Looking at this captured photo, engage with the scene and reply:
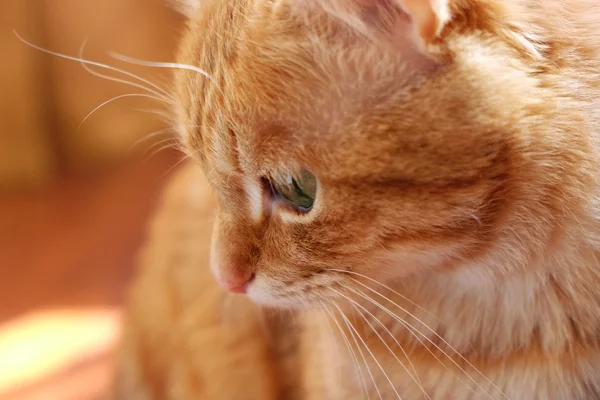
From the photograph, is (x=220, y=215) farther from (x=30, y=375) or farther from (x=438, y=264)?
(x=30, y=375)

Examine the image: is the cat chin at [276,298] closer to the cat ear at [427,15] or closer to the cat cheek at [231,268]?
the cat cheek at [231,268]

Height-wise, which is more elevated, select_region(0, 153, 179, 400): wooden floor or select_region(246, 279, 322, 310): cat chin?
select_region(0, 153, 179, 400): wooden floor

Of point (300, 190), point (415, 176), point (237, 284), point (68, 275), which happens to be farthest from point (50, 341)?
point (415, 176)

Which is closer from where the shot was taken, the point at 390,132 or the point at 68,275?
the point at 390,132

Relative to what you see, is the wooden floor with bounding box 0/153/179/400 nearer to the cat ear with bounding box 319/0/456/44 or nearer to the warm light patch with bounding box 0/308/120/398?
the warm light patch with bounding box 0/308/120/398

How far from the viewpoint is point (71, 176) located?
2.07 meters

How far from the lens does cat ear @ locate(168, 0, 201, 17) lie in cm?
80

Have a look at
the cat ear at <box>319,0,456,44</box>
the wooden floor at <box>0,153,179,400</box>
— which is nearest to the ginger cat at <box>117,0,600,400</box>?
the cat ear at <box>319,0,456,44</box>

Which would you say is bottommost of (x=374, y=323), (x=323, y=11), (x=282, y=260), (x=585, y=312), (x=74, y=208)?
(x=585, y=312)

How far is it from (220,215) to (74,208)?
4.26 feet

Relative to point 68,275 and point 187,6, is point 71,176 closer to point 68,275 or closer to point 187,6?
point 68,275

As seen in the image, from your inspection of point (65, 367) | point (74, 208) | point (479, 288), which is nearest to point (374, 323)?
point (479, 288)

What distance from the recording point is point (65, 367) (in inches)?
60.4

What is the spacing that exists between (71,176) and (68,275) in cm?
43
